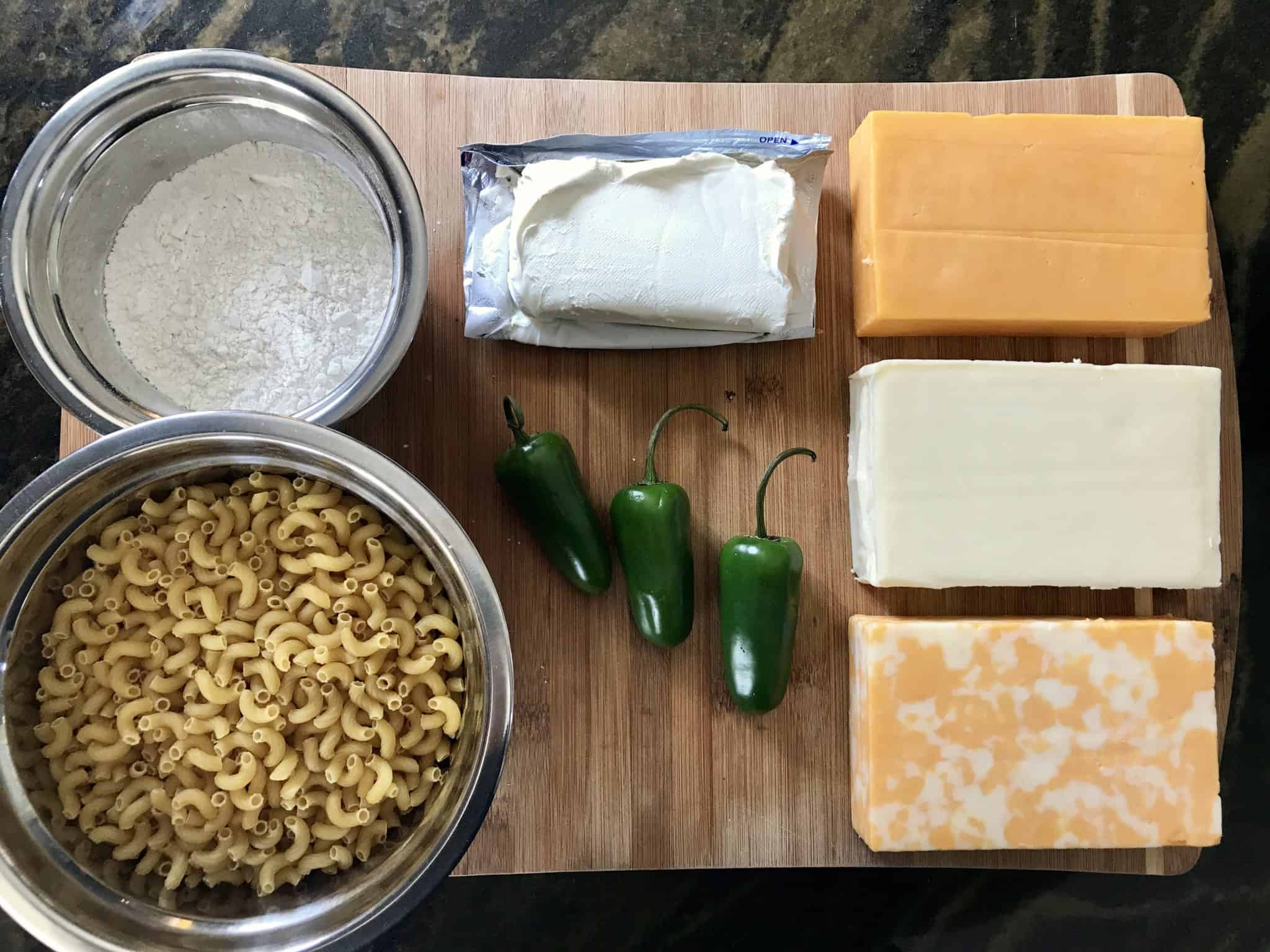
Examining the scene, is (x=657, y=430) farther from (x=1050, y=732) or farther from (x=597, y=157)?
(x=1050, y=732)

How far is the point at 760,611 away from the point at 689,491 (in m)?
0.23

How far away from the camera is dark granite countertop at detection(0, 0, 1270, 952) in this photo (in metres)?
1.71

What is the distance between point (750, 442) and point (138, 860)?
3.44 feet

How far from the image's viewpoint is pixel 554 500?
53.2 inches

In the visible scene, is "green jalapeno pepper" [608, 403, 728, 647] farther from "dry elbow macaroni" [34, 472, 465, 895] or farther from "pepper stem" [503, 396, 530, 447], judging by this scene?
"dry elbow macaroni" [34, 472, 465, 895]

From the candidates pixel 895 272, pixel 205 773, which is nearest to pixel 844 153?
pixel 895 272

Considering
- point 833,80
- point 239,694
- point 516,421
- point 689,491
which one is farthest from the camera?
point 833,80

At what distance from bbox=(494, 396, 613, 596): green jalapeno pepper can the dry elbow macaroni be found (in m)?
0.26

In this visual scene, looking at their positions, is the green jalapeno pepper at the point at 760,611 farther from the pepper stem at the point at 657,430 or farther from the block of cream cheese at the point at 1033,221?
the block of cream cheese at the point at 1033,221

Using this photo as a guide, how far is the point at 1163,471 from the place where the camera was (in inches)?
54.5

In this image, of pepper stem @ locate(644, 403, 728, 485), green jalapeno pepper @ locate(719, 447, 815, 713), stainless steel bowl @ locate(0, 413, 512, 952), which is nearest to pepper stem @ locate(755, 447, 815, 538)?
green jalapeno pepper @ locate(719, 447, 815, 713)

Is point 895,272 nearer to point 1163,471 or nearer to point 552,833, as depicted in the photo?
point 1163,471

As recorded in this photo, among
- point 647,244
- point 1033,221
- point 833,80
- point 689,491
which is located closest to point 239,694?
point 689,491

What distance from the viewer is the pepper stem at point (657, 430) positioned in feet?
4.48
